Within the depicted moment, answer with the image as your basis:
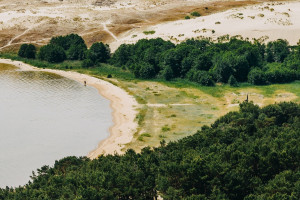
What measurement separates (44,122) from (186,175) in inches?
1542

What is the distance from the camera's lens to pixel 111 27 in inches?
5108

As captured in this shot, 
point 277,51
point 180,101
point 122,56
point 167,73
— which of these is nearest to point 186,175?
point 180,101

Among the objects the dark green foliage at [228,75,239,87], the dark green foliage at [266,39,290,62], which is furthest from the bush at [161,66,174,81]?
the dark green foliage at [266,39,290,62]

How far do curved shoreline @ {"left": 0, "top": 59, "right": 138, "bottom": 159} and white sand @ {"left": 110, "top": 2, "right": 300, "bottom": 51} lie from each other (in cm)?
2413

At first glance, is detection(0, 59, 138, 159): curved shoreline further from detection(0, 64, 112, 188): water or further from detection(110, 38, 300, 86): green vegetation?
detection(110, 38, 300, 86): green vegetation

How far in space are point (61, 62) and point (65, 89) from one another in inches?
1059

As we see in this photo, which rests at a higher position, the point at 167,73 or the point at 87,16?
the point at 87,16

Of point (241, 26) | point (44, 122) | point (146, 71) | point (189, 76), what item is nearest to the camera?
point (44, 122)

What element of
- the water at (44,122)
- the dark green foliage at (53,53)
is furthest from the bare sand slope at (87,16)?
the water at (44,122)

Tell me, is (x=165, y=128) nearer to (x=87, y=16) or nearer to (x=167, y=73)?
(x=167, y=73)

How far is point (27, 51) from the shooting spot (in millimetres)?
115750

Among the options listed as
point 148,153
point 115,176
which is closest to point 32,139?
point 148,153

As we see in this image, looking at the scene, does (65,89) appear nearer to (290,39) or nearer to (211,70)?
(211,70)

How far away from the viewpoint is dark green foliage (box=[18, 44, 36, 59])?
116 metres
